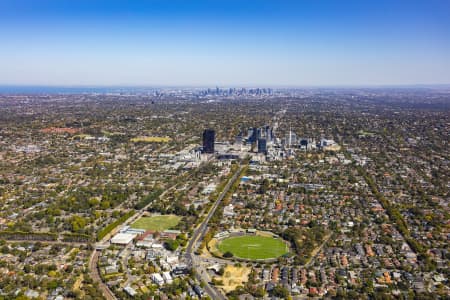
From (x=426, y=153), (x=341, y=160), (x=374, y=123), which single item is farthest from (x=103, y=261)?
(x=374, y=123)

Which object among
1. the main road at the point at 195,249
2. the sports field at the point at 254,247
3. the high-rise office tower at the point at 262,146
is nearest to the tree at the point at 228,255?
the sports field at the point at 254,247

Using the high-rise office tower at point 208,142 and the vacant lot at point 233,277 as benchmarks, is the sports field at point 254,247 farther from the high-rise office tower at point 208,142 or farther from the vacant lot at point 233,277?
the high-rise office tower at point 208,142

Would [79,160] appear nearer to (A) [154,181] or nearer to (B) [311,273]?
(A) [154,181]

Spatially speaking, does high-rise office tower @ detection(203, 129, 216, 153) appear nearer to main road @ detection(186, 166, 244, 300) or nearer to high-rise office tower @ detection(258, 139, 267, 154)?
high-rise office tower @ detection(258, 139, 267, 154)

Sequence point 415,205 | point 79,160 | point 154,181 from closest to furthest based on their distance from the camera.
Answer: point 415,205, point 154,181, point 79,160

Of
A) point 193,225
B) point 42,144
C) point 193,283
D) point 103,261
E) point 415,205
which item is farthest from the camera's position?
point 42,144

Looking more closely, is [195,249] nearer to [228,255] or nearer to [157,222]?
[228,255]

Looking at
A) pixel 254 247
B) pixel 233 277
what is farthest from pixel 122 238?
pixel 254 247
